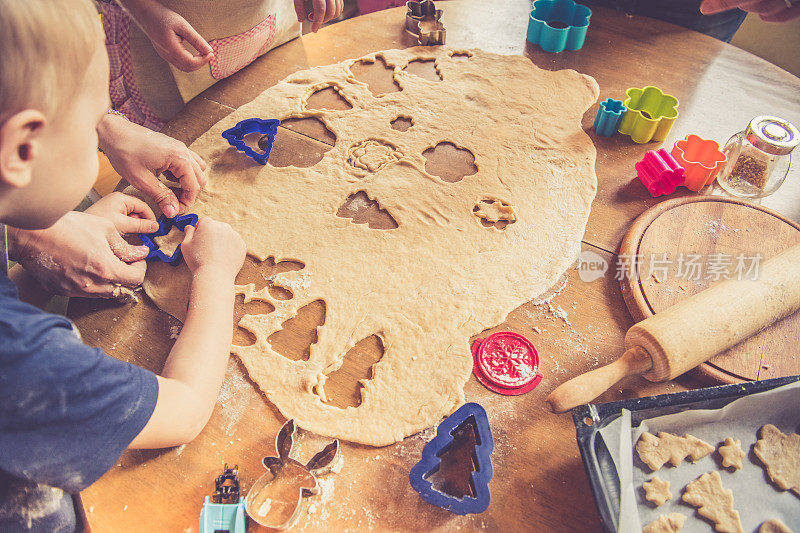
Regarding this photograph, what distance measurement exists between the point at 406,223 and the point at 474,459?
0.54m

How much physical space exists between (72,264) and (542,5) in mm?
1547

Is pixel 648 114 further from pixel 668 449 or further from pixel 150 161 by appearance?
pixel 150 161

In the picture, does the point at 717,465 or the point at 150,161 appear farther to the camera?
the point at 150,161

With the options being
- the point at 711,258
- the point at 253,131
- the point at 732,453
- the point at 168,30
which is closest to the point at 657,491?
the point at 732,453

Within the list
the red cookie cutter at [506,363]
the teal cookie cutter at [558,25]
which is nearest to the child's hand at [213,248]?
the red cookie cutter at [506,363]

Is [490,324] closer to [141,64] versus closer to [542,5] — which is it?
[542,5]

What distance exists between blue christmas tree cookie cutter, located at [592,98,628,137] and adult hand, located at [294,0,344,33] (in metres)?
0.88

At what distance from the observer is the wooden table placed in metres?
0.69

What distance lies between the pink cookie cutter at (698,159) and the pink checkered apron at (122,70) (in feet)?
5.27

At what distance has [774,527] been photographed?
0.67 m

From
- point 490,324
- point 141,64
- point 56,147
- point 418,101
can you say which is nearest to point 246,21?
point 141,64

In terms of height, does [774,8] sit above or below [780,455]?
above

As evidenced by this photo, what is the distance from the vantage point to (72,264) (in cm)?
88

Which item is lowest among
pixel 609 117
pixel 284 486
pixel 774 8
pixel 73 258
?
pixel 284 486
